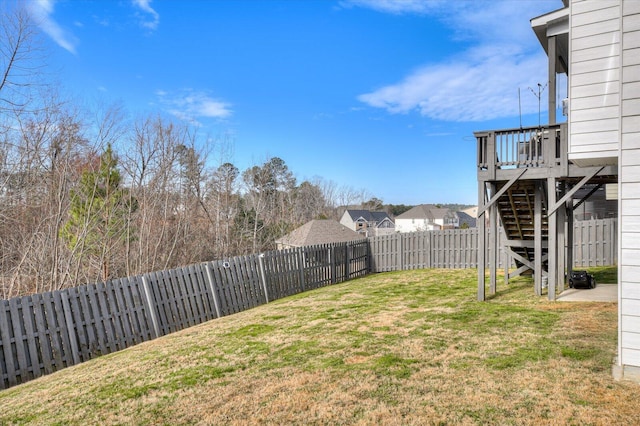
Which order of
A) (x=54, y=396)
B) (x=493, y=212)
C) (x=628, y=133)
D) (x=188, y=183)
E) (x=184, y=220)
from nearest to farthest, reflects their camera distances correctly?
(x=628, y=133) → (x=54, y=396) → (x=493, y=212) → (x=184, y=220) → (x=188, y=183)

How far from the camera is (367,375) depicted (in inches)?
162

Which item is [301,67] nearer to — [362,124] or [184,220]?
[184,220]

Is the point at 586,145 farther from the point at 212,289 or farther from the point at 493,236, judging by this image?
the point at 212,289

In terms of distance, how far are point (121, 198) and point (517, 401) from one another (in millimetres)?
10191

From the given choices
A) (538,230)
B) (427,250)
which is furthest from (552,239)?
(427,250)

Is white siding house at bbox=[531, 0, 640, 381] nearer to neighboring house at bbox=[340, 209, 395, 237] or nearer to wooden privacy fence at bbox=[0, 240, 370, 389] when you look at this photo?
wooden privacy fence at bbox=[0, 240, 370, 389]

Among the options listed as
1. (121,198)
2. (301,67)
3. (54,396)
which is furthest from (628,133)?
(301,67)

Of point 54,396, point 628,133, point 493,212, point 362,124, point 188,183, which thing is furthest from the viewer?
point 362,124

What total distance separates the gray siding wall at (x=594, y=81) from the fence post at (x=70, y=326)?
7478 millimetres

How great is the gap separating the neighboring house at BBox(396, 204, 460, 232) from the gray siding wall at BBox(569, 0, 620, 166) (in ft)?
181

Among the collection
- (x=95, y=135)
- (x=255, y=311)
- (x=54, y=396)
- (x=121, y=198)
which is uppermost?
(x=95, y=135)

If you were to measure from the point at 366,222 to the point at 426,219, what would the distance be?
12.2 meters

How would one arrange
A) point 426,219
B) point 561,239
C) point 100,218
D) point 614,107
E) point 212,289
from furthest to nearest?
point 426,219 → point 100,218 → point 212,289 → point 561,239 → point 614,107

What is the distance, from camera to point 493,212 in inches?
302
